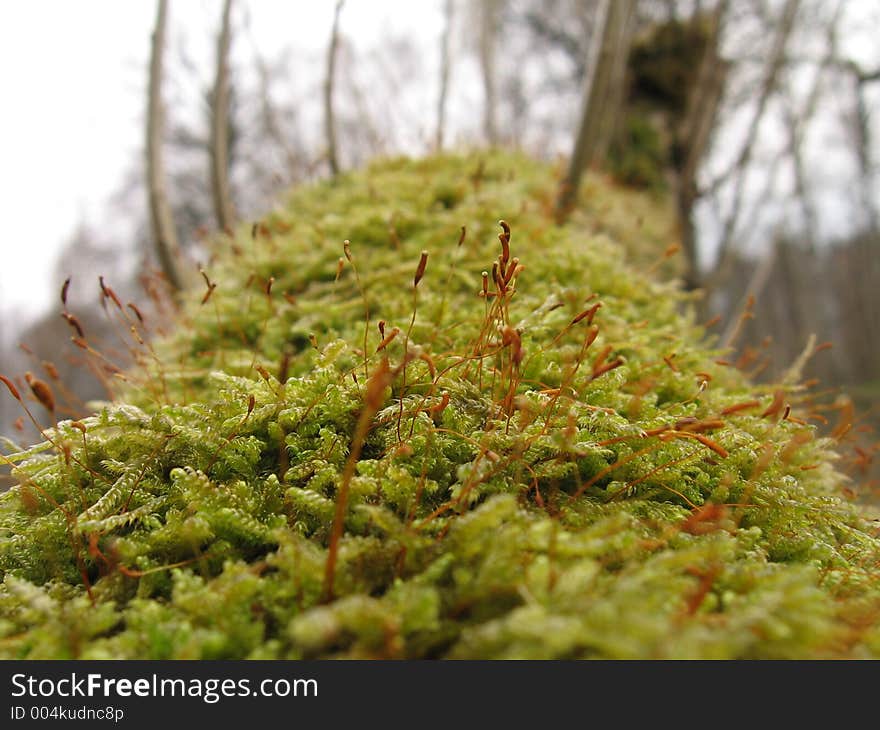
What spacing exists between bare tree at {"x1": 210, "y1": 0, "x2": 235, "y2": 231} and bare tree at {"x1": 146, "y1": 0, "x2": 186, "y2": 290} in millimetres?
305

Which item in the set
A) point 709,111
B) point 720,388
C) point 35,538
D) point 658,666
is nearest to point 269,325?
point 35,538

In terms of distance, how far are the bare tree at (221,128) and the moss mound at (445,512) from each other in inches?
79.8

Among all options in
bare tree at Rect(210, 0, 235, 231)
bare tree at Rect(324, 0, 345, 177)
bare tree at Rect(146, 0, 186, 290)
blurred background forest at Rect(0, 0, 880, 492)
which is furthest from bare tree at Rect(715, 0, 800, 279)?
bare tree at Rect(146, 0, 186, 290)

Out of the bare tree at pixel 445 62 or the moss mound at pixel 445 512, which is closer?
the moss mound at pixel 445 512

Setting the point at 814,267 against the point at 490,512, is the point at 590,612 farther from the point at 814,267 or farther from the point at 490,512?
the point at 814,267

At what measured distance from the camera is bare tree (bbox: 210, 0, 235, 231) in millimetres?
2949

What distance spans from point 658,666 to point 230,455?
78 cm

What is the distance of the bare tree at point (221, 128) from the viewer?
2.95 meters

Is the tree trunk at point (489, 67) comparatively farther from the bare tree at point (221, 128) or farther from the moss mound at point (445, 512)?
the moss mound at point (445, 512)

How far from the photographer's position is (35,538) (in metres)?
0.94

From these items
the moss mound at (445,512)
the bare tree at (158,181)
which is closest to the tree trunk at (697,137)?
the moss mound at (445,512)

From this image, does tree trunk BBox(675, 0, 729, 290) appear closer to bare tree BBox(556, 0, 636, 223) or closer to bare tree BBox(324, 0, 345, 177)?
bare tree BBox(556, 0, 636, 223)

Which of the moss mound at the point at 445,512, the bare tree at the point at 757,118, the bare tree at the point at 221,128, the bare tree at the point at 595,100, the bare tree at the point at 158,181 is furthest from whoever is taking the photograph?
the bare tree at the point at 757,118

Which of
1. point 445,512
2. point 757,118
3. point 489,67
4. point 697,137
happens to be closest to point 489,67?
point 489,67
